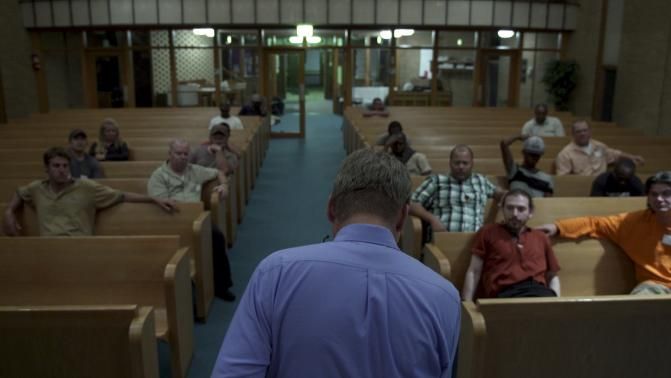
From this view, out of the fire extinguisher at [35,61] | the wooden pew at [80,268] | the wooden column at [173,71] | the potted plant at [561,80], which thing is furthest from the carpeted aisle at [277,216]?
the fire extinguisher at [35,61]

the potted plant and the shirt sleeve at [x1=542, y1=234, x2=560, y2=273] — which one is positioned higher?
the potted plant

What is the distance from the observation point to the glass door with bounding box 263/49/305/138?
11.9m

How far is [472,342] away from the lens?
2219 mm

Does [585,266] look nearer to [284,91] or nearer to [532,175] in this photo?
[532,175]

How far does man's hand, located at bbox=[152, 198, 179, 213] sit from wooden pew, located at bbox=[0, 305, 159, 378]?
155 cm

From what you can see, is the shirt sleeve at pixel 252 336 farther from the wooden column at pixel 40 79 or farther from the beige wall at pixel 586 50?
the wooden column at pixel 40 79

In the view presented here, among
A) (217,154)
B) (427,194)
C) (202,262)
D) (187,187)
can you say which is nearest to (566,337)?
(427,194)

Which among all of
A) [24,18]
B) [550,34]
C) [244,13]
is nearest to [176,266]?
[244,13]

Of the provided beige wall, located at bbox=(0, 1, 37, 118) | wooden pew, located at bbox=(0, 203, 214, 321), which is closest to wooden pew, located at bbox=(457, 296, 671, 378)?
wooden pew, located at bbox=(0, 203, 214, 321)

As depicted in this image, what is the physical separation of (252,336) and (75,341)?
1.48 m

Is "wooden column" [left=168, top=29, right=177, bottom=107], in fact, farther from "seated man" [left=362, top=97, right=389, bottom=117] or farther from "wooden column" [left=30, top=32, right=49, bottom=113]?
"seated man" [left=362, top=97, right=389, bottom=117]

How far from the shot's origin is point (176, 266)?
2.90 metres

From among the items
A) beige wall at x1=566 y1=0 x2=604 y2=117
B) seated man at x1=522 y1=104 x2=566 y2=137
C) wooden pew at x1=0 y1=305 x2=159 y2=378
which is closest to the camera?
wooden pew at x1=0 y1=305 x2=159 y2=378

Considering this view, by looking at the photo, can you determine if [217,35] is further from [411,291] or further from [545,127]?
[411,291]
